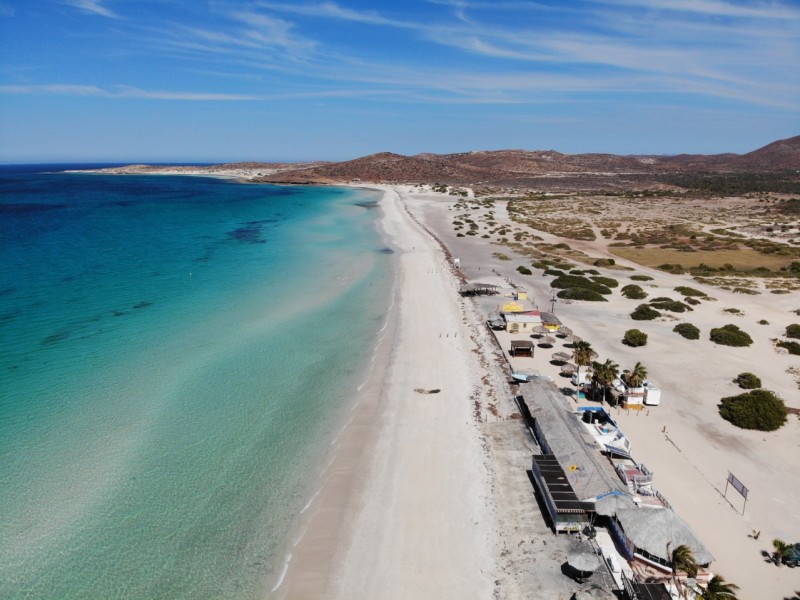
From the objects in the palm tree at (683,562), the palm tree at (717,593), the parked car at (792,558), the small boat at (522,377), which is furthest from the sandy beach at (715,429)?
the palm tree at (717,593)

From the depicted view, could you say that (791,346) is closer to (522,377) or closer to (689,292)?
(689,292)

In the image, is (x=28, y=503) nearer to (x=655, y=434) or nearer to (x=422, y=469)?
(x=422, y=469)

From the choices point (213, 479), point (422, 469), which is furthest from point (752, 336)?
point (213, 479)

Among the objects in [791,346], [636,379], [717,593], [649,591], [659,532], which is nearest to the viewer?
[717,593]

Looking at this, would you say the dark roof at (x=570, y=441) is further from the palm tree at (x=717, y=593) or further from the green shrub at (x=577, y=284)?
the green shrub at (x=577, y=284)

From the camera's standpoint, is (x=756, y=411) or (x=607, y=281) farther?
(x=607, y=281)

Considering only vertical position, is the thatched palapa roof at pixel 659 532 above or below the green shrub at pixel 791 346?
below

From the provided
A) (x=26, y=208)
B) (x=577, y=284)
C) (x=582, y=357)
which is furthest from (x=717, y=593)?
(x=26, y=208)
